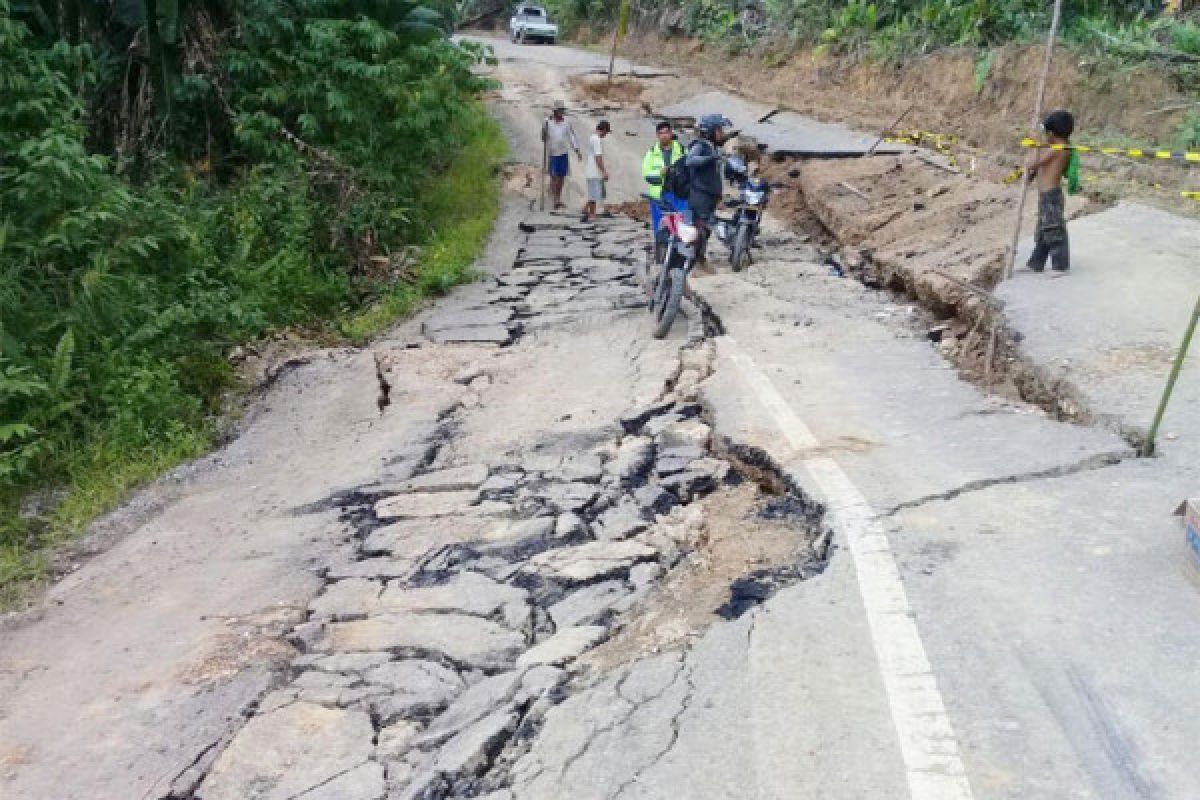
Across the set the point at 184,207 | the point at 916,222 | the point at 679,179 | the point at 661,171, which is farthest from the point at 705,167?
the point at 184,207

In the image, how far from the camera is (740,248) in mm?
11250

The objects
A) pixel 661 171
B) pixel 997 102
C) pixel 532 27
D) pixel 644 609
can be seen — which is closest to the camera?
pixel 644 609

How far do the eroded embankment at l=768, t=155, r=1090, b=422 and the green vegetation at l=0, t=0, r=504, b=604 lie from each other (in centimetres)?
444

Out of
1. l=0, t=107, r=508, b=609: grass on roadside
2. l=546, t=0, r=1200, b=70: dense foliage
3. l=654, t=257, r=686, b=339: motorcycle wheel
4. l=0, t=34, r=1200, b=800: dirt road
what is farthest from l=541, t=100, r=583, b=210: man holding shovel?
l=0, t=34, r=1200, b=800: dirt road

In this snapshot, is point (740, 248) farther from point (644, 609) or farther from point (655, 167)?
point (644, 609)

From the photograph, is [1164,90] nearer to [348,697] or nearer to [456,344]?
[456,344]

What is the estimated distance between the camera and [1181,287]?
7.80m

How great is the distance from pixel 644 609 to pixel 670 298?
4.80 m

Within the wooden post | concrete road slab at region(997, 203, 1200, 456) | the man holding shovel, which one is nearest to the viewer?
concrete road slab at region(997, 203, 1200, 456)

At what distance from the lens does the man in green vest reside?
9484mm

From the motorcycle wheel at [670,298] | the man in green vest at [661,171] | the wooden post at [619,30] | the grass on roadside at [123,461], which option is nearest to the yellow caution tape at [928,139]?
the man in green vest at [661,171]

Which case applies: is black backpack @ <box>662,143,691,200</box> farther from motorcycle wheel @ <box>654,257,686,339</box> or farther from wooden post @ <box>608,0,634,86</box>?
wooden post @ <box>608,0,634,86</box>

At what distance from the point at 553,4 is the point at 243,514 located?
124ft

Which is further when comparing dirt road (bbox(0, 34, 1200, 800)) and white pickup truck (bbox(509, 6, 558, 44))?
white pickup truck (bbox(509, 6, 558, 44))
